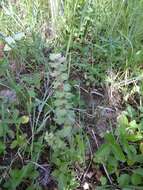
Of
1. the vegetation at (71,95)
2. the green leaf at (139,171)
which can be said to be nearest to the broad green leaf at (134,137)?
the vegetation at (71,95)

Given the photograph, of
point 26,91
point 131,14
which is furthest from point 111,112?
point 131,14

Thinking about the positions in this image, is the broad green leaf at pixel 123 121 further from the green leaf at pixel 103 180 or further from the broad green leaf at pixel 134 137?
the green leaf at pixel 103 180

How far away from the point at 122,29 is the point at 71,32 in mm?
245

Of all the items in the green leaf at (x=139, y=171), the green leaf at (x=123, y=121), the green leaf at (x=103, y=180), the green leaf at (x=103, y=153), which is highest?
the green leaf at (x=123, y=121)

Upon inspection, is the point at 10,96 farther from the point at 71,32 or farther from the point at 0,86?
the point at 71,32

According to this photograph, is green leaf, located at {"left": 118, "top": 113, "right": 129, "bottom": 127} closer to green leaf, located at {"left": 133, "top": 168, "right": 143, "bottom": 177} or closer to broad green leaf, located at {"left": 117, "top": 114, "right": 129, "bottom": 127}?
broad green leaf, located at {"left": 117, "top": 114, "right": 129, "bottom": 127}

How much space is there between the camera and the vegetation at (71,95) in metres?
1.25

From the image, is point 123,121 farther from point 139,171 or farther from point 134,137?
point 139,171

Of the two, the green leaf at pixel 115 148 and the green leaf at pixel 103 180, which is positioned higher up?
the green leaf at pixel 115 148

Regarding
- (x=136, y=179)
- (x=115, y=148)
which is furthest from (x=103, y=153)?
(x=136, y=179)

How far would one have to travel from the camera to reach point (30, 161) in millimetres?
1262

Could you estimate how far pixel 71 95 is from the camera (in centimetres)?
120

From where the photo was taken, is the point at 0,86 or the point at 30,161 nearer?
the point at 30,161

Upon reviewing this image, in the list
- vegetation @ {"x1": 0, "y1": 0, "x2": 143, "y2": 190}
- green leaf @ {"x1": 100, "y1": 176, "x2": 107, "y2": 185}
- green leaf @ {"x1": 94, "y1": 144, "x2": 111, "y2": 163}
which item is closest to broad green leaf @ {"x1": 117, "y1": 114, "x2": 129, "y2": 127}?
vegetation @ {"x1": 0, "y1": 0, "x2": 143, "y2": 190}
